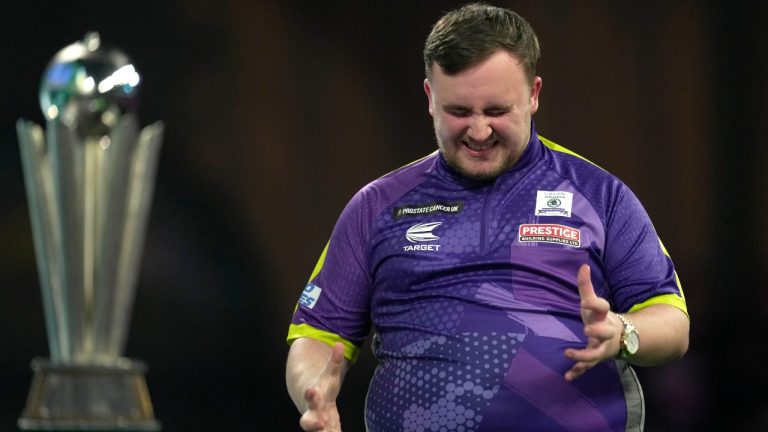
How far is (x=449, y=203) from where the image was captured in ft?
8.06

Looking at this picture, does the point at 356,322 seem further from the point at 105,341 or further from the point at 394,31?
the point at 394,31

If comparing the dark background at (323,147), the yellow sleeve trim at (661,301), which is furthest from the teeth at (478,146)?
the dark background at (323,147)

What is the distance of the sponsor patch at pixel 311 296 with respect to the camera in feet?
8.21

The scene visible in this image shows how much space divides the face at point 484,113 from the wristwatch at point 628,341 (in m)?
0.46

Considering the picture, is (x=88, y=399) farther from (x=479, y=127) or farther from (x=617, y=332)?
(x=479, y=127)

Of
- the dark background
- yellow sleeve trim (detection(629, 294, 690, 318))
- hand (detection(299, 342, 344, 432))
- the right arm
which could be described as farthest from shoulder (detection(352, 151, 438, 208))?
the dark background

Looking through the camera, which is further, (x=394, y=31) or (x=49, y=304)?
(x=394, y=31)

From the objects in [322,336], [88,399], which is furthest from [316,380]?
[88,399]

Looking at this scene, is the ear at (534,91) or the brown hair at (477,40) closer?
the brown hair at (477,40)

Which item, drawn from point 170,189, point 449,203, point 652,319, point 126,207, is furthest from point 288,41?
point 126,207

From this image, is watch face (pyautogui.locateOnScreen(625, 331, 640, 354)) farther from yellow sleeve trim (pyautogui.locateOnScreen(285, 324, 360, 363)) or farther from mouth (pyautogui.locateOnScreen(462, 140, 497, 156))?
yellow sleeve trim (pyautogui.locateOnScreen(285, 324, 360, 363))

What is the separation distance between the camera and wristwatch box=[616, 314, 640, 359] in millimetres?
2057

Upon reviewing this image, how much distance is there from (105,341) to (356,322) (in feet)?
4.63

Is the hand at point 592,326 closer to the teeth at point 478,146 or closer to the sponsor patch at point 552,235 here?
the sponsor patch at point 552,235
